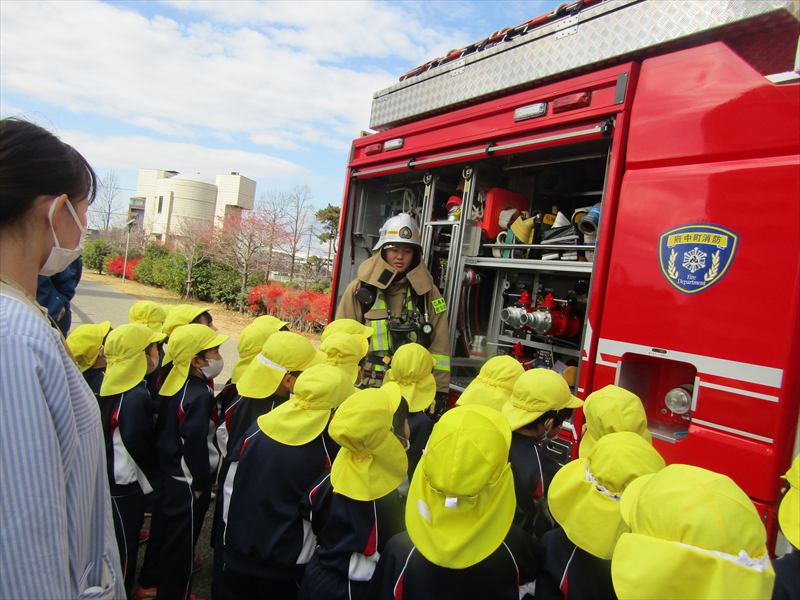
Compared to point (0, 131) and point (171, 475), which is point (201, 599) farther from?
point (0, 131)

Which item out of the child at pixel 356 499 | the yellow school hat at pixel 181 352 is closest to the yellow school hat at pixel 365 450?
the child at pixel 356 499

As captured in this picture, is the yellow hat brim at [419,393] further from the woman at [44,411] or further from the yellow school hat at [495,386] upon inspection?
the woman at [44,411]

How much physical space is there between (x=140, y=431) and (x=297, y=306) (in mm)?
8818

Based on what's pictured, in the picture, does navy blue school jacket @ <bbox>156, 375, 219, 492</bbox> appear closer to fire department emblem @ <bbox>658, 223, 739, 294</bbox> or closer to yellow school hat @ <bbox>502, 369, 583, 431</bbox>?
yellow school hat @ <bbox>502, 369, 583, 431</bbox>

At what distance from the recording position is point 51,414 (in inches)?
32.6

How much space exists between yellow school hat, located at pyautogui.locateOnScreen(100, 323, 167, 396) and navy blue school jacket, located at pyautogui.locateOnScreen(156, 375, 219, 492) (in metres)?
0.20

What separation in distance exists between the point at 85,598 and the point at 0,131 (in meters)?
0.89

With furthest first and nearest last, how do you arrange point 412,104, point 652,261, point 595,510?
point 412,104 < point 652,261 < point 595,510

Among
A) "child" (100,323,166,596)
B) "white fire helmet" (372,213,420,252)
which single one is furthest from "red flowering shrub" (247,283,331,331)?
"child" (100,323,166,596)

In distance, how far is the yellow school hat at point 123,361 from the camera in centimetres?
258

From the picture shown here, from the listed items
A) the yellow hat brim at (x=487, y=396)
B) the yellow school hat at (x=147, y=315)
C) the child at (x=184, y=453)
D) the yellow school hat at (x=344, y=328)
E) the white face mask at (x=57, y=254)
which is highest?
the white face mask at (x=57, y=254)

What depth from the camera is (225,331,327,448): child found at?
2529mm

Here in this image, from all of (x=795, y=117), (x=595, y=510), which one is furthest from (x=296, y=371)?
(x=795, y=117)

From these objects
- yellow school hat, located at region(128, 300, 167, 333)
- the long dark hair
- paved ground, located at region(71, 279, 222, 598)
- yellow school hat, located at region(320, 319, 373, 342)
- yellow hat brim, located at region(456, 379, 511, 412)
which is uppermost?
the long dark hair
